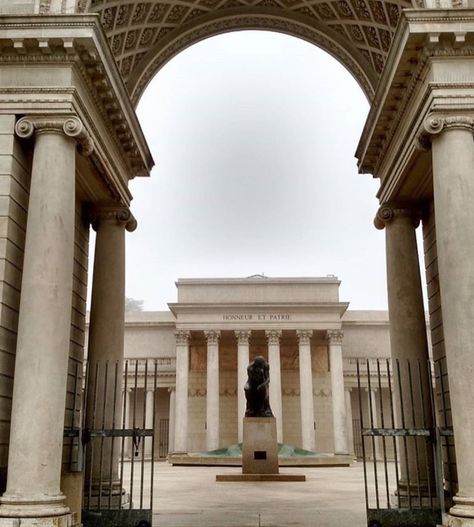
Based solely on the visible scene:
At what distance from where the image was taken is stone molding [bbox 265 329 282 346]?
58062mm

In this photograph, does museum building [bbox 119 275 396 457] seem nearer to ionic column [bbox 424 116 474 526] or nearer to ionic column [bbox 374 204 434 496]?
ionic column [bbox 374 204 434 496]

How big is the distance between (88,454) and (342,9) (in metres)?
15.2

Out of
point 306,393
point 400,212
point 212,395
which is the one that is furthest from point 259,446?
point 306,393

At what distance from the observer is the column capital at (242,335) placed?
191 ft

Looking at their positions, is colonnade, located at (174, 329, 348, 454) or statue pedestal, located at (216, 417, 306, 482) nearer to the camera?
statue pedestal, located at (216, 417, 306, 482)

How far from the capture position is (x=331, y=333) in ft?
193

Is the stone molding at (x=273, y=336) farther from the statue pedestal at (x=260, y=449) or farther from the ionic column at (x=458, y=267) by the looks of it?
the ionic column at (x=458, y=267)

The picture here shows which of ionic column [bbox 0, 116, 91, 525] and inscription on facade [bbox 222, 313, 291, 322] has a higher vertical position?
inscription on facade [bbox 222, 313, 291, 322]

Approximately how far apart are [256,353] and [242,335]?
274 inches

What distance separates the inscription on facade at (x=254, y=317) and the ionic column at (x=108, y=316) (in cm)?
4037

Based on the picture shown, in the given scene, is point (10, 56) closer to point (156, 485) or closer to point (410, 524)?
point (410, 524)

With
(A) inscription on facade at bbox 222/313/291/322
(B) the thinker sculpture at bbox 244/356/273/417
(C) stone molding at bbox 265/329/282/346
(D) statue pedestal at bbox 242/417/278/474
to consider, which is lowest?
(D) statue pedestal at bbox 242/417/278/474

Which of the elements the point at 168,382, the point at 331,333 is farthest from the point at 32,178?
the point at 168,382

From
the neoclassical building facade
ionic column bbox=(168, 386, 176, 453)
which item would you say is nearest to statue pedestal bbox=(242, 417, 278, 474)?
the neoclassical building facade
